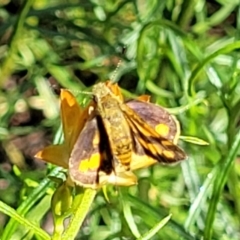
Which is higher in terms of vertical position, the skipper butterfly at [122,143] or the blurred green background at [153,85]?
the skipper butterfly at [122,143]

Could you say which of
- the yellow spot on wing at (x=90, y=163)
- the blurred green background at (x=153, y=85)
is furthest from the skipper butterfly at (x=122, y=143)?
the blurred green background at (x=153, y=85)

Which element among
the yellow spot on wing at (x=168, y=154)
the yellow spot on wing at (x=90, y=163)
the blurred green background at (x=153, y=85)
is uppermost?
the yellow spot on wing at (x=90, y=163)

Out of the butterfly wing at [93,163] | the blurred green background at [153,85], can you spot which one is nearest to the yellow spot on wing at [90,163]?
the butterfly wing at [93,163]

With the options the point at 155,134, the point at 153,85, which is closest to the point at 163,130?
the point at 155,134

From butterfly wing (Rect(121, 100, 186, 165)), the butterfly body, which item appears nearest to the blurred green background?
the butterfly body

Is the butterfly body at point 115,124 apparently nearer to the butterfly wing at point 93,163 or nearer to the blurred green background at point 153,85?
the butterfly wing at point 93,163

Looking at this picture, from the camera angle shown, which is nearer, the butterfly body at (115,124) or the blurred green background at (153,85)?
the butterfly body at (115,124)

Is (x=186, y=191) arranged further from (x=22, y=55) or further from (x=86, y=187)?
(x=86, y=187)

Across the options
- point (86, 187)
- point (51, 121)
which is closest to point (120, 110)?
point (86, 187)

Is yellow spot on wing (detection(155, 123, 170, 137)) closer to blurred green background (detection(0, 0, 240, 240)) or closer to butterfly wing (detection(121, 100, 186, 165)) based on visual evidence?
butterfly wing (detection(121, 100, 186, 165))

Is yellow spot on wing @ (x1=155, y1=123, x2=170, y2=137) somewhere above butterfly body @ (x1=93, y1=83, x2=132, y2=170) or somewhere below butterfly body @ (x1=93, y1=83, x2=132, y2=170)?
above
